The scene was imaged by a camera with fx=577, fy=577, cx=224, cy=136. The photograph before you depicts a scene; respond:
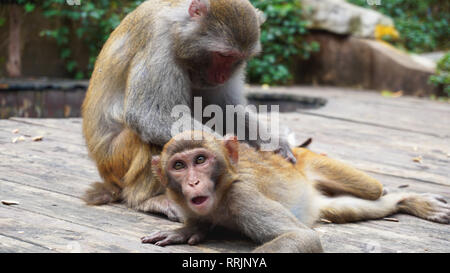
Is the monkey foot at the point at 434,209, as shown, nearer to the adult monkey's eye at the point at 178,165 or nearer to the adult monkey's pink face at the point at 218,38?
the adult monkey's pink face at the point at 218,38

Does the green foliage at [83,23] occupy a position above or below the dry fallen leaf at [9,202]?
above

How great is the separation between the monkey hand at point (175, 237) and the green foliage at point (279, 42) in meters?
8.66

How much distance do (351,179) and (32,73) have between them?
8134 mm

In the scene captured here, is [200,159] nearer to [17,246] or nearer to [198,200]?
[198,200]

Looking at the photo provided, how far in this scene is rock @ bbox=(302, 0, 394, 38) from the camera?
38.7ft

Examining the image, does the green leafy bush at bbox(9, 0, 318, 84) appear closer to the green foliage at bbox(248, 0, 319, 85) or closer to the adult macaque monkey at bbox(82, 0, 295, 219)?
the green foliage at bbox(248, 0, 319, 85)

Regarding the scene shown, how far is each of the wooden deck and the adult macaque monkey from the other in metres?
0.23

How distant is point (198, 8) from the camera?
145 inches

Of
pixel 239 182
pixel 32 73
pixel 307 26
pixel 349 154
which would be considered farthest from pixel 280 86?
pixel 239 182

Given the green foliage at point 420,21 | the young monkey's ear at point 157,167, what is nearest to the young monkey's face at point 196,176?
the young monkey's ear at point 157,167

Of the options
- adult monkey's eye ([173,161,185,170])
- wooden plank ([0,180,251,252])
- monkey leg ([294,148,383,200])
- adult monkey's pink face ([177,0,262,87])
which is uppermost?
adult monkey's pink face ([177,0,262,87])

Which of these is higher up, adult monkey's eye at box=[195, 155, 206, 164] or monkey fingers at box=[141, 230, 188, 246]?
adult monkey's eye at box=[195, 155, 206, 164]

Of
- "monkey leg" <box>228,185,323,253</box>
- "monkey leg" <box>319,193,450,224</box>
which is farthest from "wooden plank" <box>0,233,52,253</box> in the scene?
"monkey leg" <box>319,193,450,224</box>

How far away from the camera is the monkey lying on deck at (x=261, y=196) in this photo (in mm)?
2850
